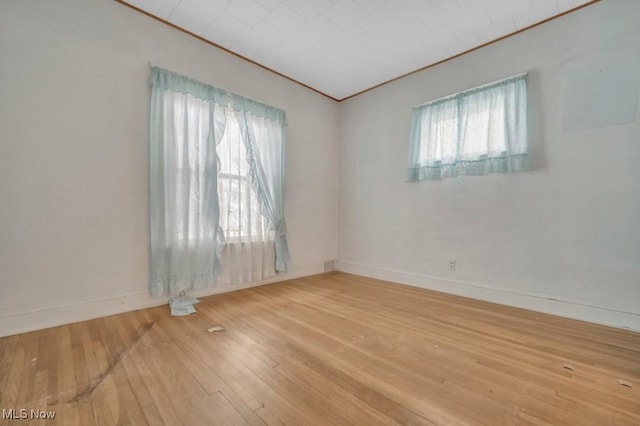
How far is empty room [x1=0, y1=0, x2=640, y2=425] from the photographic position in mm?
1423

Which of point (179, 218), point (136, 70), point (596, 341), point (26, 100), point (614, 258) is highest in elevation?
point (136, 70)

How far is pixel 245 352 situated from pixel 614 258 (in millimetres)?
3149

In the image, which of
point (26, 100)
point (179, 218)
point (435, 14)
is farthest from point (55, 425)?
point (435, 14)

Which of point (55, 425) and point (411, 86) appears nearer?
point (55, 425)

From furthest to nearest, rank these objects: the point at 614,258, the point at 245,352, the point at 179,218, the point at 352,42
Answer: the point at 352,42
the point at 179,218
the point at 614,258
the point at 245,352

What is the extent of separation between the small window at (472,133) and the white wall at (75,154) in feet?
9.42

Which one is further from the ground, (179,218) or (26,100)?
(26,100)

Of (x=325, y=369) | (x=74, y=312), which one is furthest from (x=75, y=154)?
(x=325, y=369)

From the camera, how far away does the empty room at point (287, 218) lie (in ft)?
4.67

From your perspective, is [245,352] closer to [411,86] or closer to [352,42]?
[352,42]

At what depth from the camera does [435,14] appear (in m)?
2.50

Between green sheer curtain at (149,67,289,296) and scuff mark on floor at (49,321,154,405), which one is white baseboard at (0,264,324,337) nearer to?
green sheer curtain at (149,67,289,296)
